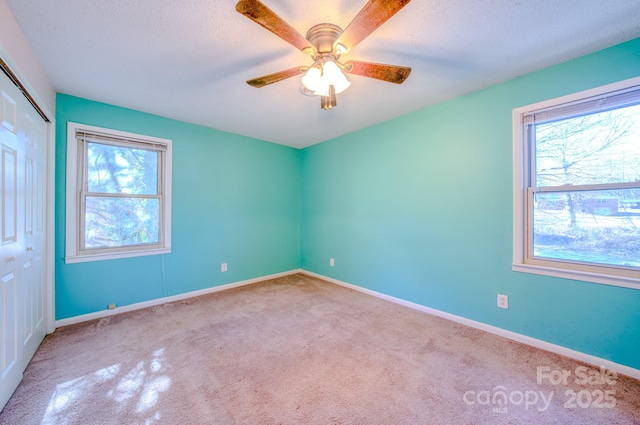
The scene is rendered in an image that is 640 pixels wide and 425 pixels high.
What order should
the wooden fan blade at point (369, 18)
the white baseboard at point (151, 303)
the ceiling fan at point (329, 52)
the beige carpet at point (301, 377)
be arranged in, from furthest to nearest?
1. the white baseboard at point (151, 303)
2. the beige carpet at point (301, 377)
3. the ceiling fan at point (329, 52)
4. the wooden fan blade at point (369, 18)

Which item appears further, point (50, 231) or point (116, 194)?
point (116, 194)

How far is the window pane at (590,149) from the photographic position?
5.85 ft

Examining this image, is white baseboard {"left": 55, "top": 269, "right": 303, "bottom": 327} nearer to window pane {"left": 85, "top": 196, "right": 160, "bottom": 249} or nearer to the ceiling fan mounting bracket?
window pane {"left": 85, "top": 196, "right": 160, "bottom": 249}

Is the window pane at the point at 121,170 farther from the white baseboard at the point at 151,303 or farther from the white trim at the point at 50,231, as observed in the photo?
the white baseboard at the point at 151,303

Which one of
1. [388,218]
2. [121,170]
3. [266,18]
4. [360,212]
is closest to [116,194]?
[121,170]

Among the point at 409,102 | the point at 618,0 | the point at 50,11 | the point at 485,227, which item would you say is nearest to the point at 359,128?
the point at 409,102

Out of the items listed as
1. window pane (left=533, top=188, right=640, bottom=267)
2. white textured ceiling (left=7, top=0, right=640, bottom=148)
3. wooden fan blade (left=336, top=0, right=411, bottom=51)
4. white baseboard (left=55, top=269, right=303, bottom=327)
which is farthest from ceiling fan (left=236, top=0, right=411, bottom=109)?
white baseboard (left=55, top=269, right=303, bottom=327)

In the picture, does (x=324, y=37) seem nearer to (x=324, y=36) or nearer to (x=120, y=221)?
(x=324, y=36)

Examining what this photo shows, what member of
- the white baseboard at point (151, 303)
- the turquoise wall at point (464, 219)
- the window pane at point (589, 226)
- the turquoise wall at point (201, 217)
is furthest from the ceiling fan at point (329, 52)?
the white baseboard at point (151, 303)

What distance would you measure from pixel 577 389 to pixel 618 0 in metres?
2.37

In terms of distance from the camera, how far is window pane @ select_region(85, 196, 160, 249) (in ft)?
8.84

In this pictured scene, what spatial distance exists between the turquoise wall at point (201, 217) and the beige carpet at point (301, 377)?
0.46 metres

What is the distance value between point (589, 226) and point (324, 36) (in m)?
2.46

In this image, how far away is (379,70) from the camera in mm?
1590
